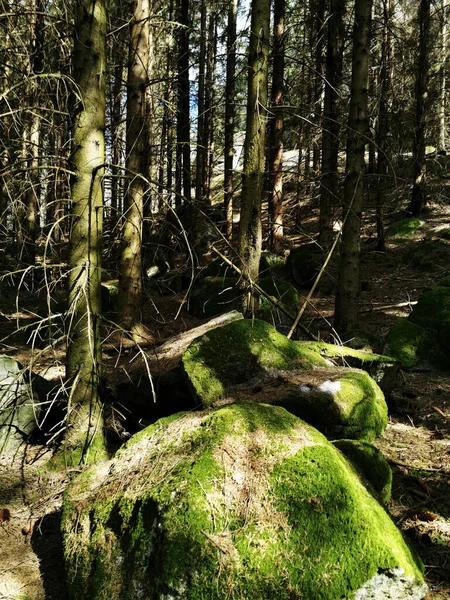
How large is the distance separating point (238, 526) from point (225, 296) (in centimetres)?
823

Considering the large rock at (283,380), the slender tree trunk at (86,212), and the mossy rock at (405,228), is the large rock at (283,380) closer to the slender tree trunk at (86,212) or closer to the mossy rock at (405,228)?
the slender tree trunk at (86,212)

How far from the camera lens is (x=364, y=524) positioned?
2.84m

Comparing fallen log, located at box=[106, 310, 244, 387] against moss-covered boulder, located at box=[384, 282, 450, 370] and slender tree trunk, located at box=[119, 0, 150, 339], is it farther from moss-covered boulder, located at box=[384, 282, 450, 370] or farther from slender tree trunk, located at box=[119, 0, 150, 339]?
moss-covered boulder, located at box=[384, 282, 450, 370]

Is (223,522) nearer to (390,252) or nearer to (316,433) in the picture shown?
(316,433)

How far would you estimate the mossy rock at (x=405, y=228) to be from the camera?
52.5ft

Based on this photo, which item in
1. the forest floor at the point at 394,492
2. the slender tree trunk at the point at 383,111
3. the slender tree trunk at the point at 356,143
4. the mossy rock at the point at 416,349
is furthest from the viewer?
the slender tree trunk at the point at 383,111

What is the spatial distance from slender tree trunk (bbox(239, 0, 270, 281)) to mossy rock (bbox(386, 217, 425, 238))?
36.2 ft

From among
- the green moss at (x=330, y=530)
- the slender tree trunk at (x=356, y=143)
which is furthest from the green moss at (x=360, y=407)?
the slender tree trunk at (x=356, y=143)

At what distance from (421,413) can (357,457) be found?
2420mm

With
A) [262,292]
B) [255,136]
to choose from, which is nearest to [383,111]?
[255,136]

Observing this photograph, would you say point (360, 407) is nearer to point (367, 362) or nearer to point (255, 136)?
point (367, 362)

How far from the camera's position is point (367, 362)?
6195mm

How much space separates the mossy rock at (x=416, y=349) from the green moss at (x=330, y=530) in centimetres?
474

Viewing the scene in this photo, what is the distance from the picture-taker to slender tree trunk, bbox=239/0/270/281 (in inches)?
236
